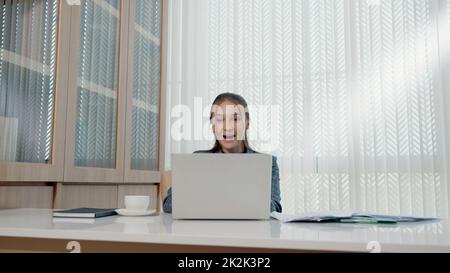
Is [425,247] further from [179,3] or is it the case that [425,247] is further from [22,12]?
[179,3]

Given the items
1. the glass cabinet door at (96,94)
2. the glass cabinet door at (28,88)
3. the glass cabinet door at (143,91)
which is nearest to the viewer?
the glass cabinet door at (28,88)

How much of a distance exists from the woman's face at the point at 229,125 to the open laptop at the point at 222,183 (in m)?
0.95

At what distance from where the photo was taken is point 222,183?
99 cm

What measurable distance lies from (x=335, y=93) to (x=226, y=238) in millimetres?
2003

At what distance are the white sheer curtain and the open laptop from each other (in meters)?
1.62

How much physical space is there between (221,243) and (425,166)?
6.69 feet

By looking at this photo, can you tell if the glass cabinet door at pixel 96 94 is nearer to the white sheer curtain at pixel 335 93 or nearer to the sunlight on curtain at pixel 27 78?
the sunlight on curtain at pixel 27 78

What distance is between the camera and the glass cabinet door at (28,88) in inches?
60.1

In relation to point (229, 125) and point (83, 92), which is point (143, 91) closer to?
point (83, 92)

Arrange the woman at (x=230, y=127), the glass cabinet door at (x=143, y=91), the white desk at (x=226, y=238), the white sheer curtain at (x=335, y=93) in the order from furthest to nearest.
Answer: the white sheer curtain at (x=335, y=93), the glass cabinet door at (x=143, y=91), the woman at (x=230, y=127), the white desk at (x=226, y=238)

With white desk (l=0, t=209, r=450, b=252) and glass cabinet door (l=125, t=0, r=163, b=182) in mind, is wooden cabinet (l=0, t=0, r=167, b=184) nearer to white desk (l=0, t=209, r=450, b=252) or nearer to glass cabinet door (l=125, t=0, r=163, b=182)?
glass cabinet door (l=125, t=0, r=163, b=182)

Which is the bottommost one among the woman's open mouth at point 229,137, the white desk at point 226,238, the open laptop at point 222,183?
the white desk at point 226,238

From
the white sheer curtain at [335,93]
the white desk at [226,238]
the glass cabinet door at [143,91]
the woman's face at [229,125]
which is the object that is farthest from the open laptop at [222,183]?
the white sheer curtain at [335,93]

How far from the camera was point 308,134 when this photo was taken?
2.58 metres
